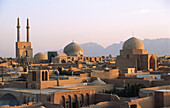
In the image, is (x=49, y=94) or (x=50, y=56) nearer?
(x=49, y=94)

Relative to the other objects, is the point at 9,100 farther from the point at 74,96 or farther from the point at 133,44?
the point at 133,44

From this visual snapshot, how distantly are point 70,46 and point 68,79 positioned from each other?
42653 mm

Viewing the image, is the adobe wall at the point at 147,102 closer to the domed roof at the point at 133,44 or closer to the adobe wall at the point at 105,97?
the adobe wall at the point at 105,97

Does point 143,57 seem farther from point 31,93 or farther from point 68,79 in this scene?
point 31,93

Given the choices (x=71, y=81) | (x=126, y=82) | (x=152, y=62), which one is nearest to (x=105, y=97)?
(x=71, y=81)

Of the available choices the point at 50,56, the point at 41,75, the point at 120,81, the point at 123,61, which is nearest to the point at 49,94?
the point at 41,75

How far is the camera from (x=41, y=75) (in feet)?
69.2

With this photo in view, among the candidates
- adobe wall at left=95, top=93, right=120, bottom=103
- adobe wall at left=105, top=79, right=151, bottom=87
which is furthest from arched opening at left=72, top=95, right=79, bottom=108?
adobe wall at left=105, top=79, right=151, bottom=87

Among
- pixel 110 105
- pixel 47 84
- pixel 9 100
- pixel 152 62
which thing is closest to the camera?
pixel 110 105

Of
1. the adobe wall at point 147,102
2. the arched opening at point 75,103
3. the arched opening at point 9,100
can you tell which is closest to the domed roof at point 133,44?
the arched opening at point 75,103

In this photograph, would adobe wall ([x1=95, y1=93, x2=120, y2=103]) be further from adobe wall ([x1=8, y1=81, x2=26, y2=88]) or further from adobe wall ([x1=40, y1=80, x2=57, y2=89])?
adobe wall ([x1=8, y1=81, x2=26, y2=88])

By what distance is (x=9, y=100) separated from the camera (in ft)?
63.3

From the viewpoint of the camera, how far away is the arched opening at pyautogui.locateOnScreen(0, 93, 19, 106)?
19016 mm

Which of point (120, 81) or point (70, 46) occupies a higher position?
point (70, 46)
